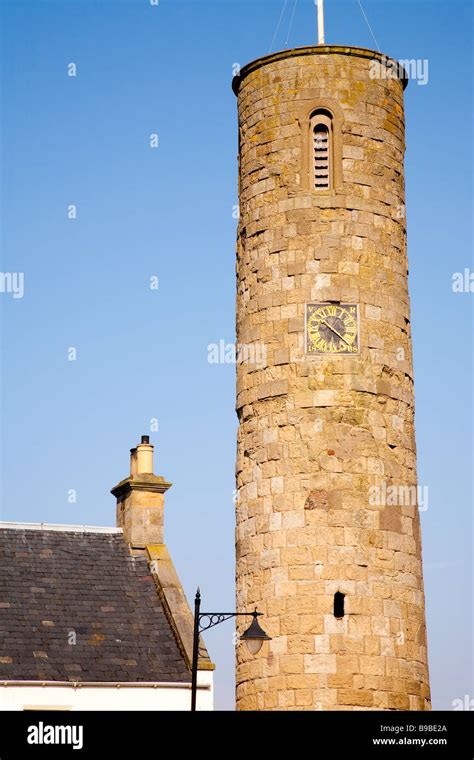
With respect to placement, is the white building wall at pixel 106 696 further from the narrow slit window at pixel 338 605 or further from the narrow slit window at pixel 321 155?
the narrow slit window at pixel 321 155

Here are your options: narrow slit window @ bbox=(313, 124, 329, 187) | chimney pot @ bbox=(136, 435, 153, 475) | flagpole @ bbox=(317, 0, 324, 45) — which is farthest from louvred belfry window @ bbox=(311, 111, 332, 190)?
chimney pot @ bbox=(136, 435, 153, 475)

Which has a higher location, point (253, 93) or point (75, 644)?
point (253, 93)

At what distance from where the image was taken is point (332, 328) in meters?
25.1

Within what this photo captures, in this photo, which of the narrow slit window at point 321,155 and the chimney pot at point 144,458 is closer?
the narrow slit window at point 321,155

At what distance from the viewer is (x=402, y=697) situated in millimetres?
23844

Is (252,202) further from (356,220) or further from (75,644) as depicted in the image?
(75,644)

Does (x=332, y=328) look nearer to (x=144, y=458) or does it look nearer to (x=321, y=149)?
(x=321, y=149)

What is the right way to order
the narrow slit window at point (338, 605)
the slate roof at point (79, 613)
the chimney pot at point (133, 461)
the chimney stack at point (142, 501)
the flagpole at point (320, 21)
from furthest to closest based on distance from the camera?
the chimney pot at point (133, 461) → the chimney stack at point (142, 501) → the slate roof at point (79, 613) → the flagpole at point (320, 21) → the narrow slit window at point (338, 605)

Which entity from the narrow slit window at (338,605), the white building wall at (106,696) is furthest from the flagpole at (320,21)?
the white building wall at (106,696)

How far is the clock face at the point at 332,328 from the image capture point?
25016 mm

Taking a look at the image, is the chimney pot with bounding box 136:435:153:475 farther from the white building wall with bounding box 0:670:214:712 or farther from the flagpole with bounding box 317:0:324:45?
the flagpole with bounding box 317:0:324:45

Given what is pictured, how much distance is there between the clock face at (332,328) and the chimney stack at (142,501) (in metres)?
8.79

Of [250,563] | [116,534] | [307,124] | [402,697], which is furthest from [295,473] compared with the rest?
[116,534]

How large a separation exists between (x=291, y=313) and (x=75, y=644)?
8.85 m
